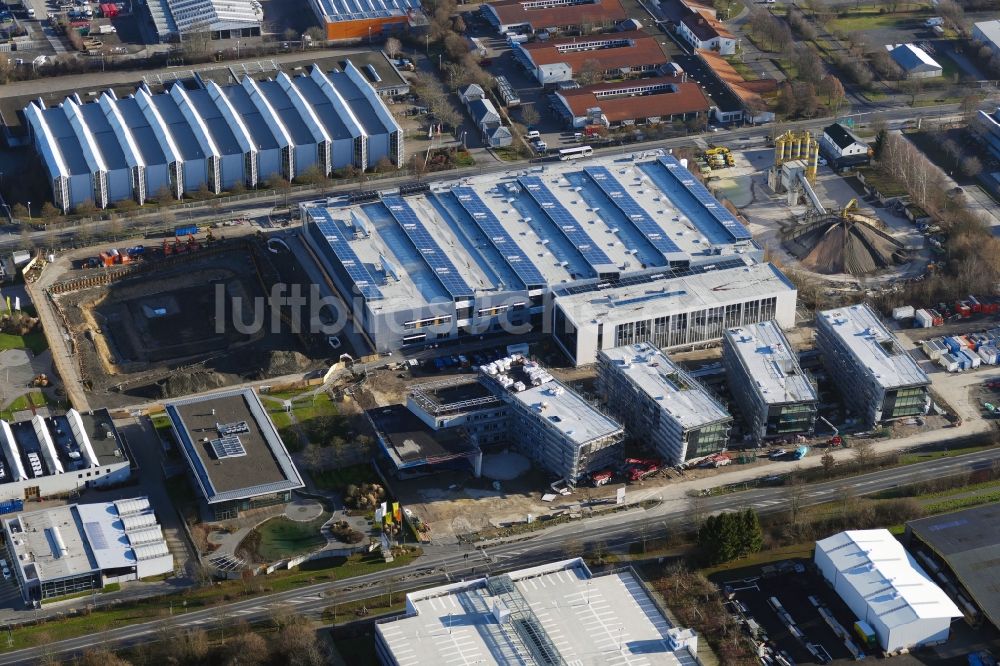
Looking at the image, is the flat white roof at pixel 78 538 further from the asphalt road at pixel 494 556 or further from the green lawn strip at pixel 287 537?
the green lawn strip at pixel 287 537

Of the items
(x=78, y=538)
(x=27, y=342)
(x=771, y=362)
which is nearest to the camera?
(x=78, y=538)

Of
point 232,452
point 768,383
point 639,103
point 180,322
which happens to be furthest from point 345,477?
point 639,103

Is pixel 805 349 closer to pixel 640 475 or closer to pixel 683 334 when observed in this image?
pixel 683 334

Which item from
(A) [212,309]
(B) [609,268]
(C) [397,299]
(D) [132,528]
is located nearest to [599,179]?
(B) [609,268]

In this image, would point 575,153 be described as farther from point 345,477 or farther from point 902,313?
point 345,477

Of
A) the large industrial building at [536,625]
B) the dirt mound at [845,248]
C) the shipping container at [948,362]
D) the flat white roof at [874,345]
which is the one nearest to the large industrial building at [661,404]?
the flat white roof at [874,345]

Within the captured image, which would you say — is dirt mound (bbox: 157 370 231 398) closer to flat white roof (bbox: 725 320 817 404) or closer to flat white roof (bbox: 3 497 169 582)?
flat white roof (bbox: 3 497 169 582)

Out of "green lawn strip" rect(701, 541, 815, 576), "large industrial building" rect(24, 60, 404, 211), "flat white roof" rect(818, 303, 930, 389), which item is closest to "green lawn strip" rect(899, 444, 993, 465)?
"flat white roof" rect(818, 303, 930, 389)
